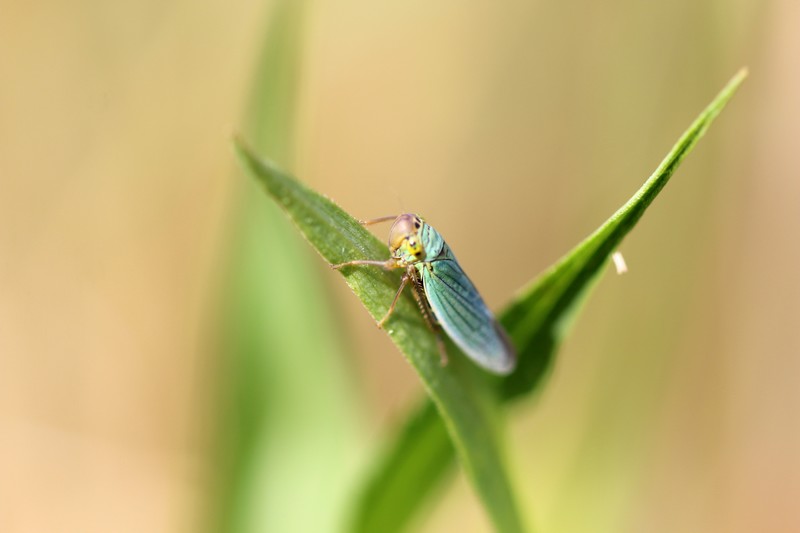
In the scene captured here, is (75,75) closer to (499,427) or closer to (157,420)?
(157,420)

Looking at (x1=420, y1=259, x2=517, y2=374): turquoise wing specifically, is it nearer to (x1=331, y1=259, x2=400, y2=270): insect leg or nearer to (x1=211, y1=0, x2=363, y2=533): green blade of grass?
(x1=331, y1=259, x2=400, y2=270): insect leg

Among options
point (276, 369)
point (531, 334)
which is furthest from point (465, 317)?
point (276, 369)

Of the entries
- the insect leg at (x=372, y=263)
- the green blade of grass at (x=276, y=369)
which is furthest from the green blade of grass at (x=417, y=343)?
the green blade of grass at (x=276, y=369)

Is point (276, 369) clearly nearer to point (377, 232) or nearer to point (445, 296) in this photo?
point (445, 296)

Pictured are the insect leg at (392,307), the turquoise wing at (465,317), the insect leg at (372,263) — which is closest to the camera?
the insect leg at (372,263)

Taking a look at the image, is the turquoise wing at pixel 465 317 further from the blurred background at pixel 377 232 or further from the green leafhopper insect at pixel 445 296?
the blurred background at pixel 377 232

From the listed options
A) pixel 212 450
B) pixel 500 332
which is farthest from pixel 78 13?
pixel 500 332

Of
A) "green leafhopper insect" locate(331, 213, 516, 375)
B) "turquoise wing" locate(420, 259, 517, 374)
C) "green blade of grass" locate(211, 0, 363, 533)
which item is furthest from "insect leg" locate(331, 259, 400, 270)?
"green blade of grass" locate(211, 0, 363, 533)
